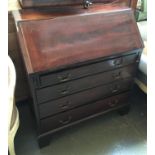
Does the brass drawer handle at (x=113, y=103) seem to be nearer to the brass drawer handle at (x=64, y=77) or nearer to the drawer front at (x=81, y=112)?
the drawer front at (x=81, y=112)

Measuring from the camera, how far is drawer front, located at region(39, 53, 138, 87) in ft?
3.74

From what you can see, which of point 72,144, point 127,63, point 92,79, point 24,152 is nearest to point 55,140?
point 72,144

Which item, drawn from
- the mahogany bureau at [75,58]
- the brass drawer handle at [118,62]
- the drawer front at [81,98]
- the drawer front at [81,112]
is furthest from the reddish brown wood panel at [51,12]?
the drawer front at [81,112]

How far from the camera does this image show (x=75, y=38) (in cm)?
120

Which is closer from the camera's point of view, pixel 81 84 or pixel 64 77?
pixel 64 77

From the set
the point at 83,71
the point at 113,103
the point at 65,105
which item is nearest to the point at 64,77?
the point at 83,71

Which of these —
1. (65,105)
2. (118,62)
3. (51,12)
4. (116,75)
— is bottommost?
(65,105)

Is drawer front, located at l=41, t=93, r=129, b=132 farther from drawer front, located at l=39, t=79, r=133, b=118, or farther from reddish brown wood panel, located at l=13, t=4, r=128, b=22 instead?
reddish brown wood panel, located at l=13, t=4, r=128, b=22

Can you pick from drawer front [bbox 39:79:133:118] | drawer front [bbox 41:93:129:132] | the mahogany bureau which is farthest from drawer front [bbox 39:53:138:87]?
drawer front [bbox 41:93:129:132]

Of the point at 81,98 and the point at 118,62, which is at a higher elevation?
the point at 118,62

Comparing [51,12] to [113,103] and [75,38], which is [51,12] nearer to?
[75,38]

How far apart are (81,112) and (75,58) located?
49 cm
